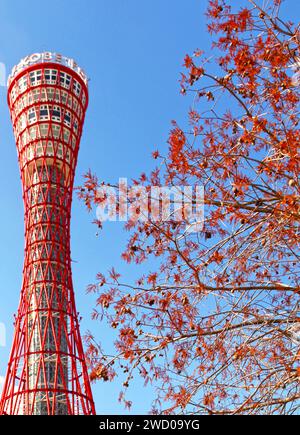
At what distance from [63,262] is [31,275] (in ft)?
6.89

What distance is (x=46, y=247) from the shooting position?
33.4 metres

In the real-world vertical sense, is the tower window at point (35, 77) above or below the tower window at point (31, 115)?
above

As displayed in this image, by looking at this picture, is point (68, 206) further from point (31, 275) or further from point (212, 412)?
point (212, 412)

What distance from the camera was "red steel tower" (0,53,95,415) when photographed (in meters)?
32.1

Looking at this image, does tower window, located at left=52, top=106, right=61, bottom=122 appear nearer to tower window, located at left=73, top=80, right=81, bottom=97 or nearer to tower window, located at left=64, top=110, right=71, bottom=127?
tower window, located at left=64, top=110, right=71, bottom=127

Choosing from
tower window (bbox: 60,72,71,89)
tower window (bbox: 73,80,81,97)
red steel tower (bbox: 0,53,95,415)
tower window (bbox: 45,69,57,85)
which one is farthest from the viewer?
tower window (bbox: 73,80,81,97)

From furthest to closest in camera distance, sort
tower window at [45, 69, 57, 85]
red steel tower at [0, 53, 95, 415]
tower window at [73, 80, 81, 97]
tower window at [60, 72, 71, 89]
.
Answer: tower window at [73, 80, 81, 97]
tower window at [60, 72, 71, 89]
tower window at [45, 69, 57, 85]
red steel tower at [0, 53, 95, 415]

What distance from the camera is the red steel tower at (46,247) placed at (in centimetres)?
3206

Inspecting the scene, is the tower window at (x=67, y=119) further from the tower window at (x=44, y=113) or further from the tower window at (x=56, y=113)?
the tower window at (x=44, y=113)

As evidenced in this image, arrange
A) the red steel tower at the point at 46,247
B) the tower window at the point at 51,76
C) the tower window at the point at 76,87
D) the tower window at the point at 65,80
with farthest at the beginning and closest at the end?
the tower window at the point at 76,87 < the tower window at the point at 65,80 < the tower window at the point at 51,76 < the red steel tower at the point at 46,247

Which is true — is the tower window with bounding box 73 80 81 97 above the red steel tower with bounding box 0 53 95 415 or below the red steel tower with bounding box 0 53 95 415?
above

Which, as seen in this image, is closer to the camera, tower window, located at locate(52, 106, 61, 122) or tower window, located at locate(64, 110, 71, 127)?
tower window, located at locate(52, 106, 61, 122)
